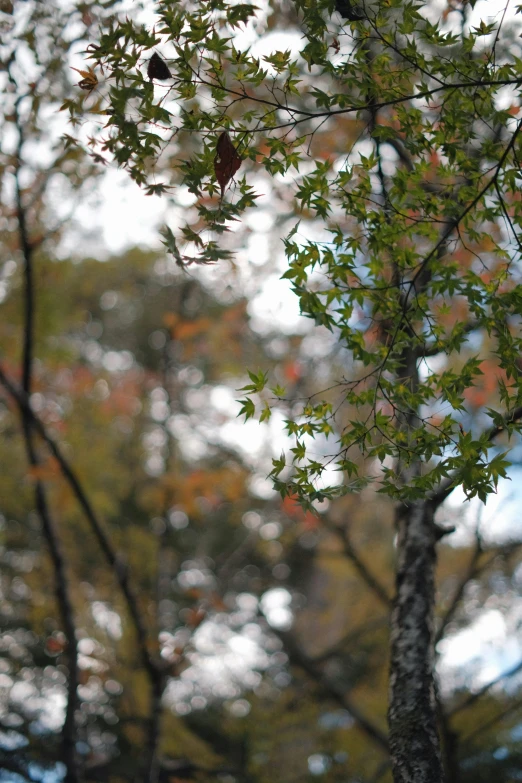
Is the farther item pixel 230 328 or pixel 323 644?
pixel 323 644

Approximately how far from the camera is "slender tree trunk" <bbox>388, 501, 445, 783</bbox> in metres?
2.79

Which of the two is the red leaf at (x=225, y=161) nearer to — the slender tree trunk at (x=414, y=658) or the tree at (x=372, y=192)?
the tree at (x=372, y=192)

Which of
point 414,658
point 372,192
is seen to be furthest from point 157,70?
point 414,658

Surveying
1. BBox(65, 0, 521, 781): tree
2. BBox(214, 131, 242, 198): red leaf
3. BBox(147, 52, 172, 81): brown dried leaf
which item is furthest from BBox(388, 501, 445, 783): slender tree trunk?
BBox(147, 52, 172, 81): brown dried leaf

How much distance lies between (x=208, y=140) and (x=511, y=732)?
19.0ft

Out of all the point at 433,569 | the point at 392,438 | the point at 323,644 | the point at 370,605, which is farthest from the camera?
the point at 323,644

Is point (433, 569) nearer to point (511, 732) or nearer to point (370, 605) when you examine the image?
point (511, 732)

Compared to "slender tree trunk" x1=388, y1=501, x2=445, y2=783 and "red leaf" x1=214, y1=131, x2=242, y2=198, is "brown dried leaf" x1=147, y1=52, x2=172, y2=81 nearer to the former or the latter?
"red leaf" x1=214, y1=131, x2=242, y2=198

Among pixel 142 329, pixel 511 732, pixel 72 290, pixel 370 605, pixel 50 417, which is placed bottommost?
pixel 511 732

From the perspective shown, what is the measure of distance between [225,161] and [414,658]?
2.50 meters

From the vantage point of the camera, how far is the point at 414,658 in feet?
10.1

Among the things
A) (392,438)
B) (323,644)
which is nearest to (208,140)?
(392,438)

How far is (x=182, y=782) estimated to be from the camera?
18.1 ft

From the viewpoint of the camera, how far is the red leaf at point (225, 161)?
2406 mm
